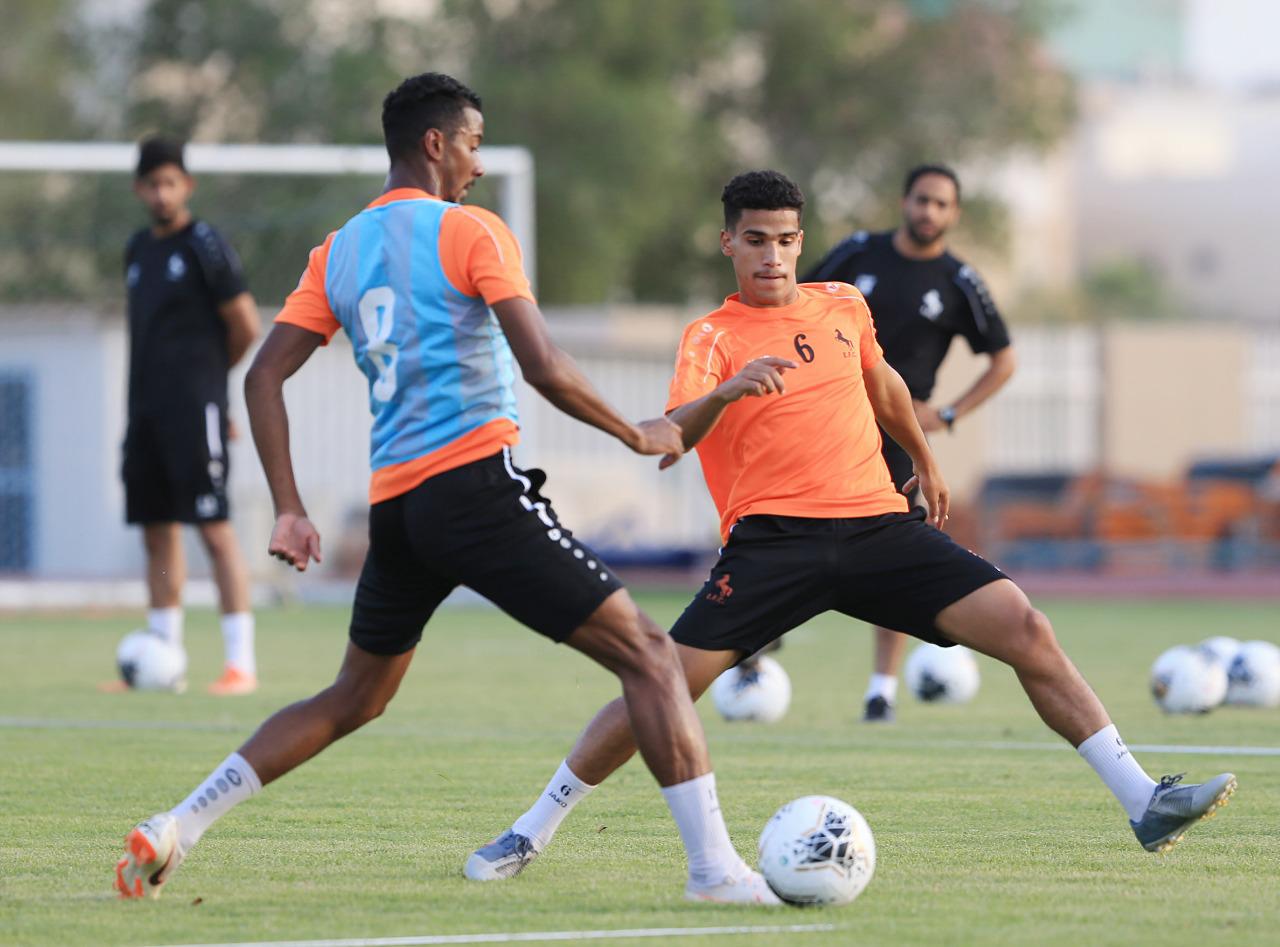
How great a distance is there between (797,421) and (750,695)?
4.43 m

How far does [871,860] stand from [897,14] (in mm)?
45959

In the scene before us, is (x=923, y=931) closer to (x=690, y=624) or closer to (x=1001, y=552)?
(x=690, y=624)

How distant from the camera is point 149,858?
6078 millimetres

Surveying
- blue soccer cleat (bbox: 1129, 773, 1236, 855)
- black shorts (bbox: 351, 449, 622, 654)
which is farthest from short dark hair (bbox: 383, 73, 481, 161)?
blue soccer cleat (bbox: 1129, 773, 1236, 855)

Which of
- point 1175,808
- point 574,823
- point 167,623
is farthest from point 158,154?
point 1175,808

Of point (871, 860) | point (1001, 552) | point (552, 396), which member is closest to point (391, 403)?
point (552, 396)

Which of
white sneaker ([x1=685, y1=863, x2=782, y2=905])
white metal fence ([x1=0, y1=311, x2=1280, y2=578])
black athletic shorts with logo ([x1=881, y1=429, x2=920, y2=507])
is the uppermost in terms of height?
black athletic shorts with logo ([x1=881, y1=429, x2=920, y2=507])

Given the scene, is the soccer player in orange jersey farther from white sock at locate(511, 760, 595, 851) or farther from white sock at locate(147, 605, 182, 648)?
white sock at locate(147, 605, 182, 648)

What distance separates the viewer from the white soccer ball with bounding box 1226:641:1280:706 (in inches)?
477

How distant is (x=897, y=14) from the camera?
5044 cm

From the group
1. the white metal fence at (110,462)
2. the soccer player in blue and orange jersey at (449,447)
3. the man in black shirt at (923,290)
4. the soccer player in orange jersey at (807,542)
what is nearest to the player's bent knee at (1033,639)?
the soccer player in orange jersey at (807,542)

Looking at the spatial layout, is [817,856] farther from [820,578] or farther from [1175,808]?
[1175,808]

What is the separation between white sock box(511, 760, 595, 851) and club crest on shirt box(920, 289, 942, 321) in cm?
462

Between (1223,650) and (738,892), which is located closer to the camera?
(738,892)
